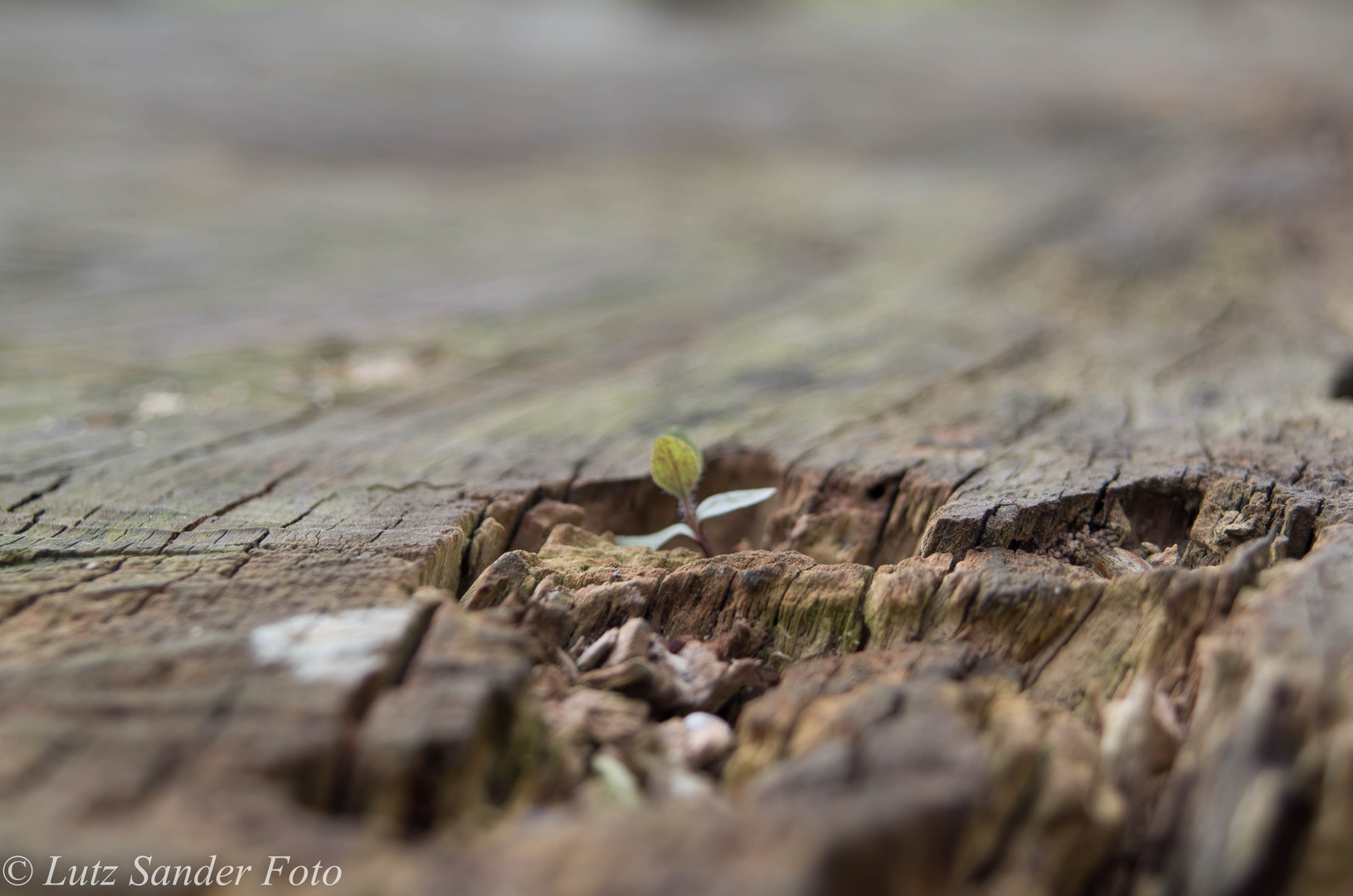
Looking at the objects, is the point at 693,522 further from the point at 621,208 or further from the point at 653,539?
the point at 621,208

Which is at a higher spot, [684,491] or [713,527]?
[684,491]

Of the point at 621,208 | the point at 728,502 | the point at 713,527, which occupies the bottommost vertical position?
the point at 713,527

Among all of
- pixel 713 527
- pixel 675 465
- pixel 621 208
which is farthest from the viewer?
pixel 621 208

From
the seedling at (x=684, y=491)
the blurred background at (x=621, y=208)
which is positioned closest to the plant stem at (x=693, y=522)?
the seedling at (x=684, y=491)

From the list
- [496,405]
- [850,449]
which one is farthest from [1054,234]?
[496,405]

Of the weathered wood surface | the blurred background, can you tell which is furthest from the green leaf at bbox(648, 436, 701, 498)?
the blurred background

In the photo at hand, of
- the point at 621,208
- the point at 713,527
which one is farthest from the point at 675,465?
the point at 621,208

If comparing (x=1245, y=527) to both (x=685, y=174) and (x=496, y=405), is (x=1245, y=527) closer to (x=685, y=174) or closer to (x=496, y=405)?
(x=496, y=405)

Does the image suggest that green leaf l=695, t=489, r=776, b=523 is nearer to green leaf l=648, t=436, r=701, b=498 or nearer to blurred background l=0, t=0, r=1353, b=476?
green leaf l=648, t=436, r=701, b=498

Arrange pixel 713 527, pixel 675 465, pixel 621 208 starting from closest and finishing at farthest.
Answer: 1. pixel 675 465
2. pixel 713 527
3. pixel 621 208
